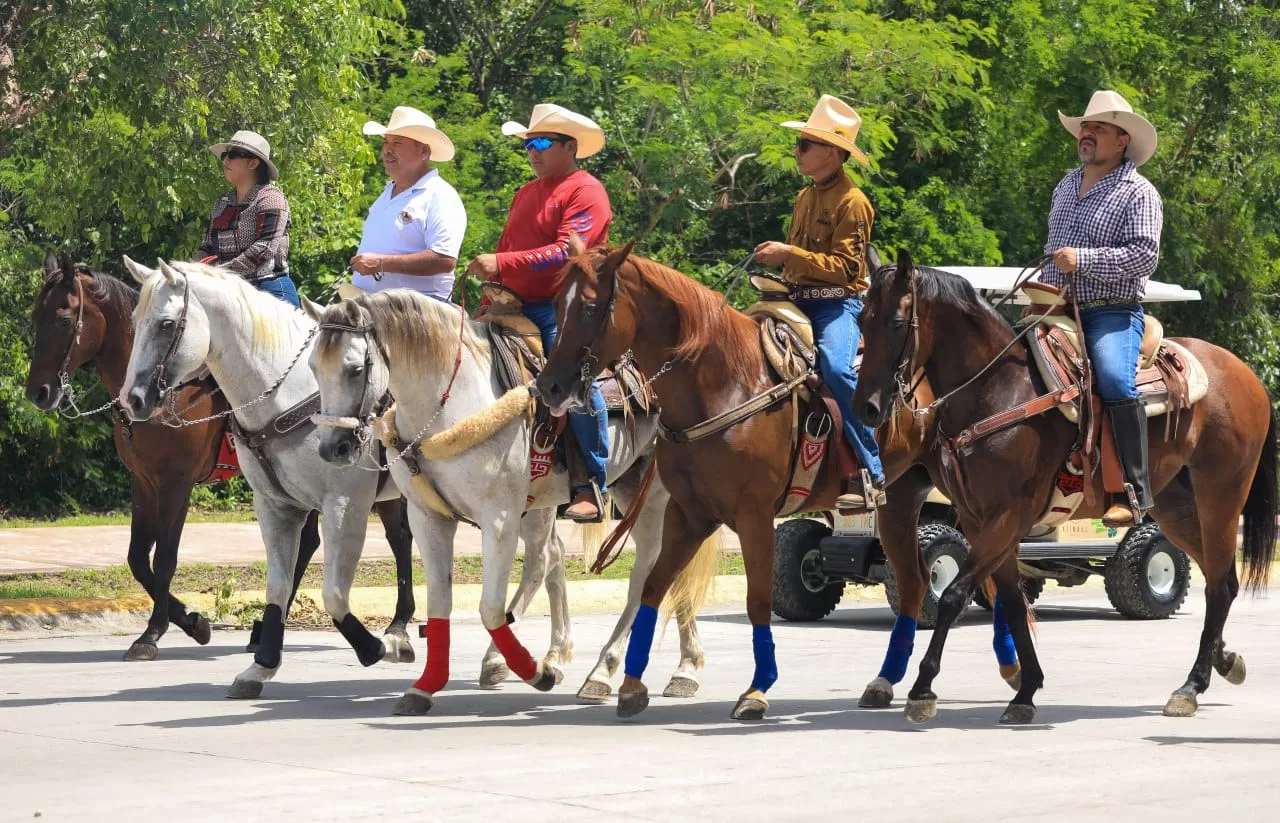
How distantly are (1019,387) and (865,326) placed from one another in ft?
2.97

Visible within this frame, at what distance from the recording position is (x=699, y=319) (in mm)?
8961

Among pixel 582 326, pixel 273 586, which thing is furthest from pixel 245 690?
pixel 582 326

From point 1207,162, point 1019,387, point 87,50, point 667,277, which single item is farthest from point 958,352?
point 1207,162

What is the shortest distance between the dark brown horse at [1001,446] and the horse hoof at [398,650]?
12.4 ft

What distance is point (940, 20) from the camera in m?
25.3

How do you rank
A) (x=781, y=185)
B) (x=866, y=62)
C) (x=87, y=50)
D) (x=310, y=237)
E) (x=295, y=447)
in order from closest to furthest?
(x=295, y=447), (x=87, y=50), (x=310, y=237), (x=866, y=62), (x=781, y=185)

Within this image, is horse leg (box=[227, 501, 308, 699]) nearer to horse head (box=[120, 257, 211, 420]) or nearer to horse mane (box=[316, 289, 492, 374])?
horse head (box=[120, 257, 211, 420])

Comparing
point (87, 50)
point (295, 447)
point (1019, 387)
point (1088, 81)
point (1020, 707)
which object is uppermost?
point (1088, 81)

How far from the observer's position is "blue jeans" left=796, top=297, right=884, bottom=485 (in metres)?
9.45

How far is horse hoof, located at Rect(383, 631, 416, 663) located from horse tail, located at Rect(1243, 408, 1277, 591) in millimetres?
5318

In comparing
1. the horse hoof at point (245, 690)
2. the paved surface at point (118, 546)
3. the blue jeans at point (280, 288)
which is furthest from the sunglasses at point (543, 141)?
the paved surface at point (118, 546)

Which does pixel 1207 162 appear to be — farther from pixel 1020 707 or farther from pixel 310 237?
pixel 1020 707

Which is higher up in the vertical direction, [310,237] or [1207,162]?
[1207,162]

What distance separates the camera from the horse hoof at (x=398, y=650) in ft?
37.3
